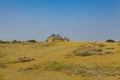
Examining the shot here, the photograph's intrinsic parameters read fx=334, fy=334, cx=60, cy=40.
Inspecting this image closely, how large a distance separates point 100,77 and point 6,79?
19.3ft

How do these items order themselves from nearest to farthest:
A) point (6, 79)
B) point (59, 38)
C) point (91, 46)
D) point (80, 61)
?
point (6, 79), point (80, 61), point (91, 46), point (59, 38)

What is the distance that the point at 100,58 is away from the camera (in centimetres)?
2858

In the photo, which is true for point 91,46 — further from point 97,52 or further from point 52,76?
point 52,76

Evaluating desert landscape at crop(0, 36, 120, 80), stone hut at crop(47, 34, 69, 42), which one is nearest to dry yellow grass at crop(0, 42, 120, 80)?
desert landscape at crop(0, 36, 120, 80)

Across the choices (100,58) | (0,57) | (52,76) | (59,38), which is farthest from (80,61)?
(59,38)

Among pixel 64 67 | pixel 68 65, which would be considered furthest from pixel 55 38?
pixel 64 67

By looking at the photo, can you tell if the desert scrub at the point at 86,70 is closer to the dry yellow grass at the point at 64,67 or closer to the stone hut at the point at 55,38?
the dry yellow grass at the point at 64,67

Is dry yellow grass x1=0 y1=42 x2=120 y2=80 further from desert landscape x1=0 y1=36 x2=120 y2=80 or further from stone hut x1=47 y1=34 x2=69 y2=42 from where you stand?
stone hut x1=47 y1=34 x2=69 y2=42

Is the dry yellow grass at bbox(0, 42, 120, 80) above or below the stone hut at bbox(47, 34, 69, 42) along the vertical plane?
below

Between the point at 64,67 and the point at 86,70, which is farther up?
the point at 64,67

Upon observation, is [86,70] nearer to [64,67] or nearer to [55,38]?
[64,67]

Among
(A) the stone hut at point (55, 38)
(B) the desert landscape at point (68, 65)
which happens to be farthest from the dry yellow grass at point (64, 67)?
(A) the stone hut at point (55, 38)

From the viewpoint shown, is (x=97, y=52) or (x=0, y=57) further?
(x=0, y=57)

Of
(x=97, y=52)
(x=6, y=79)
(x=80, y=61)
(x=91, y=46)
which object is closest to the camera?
(x=6, y=79)
